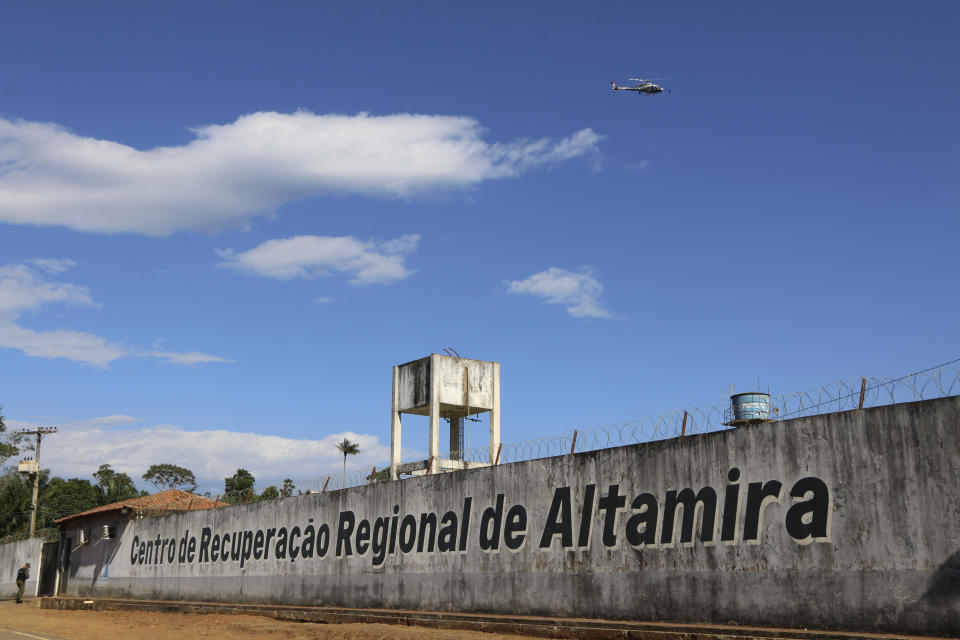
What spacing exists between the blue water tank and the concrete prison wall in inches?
24.6

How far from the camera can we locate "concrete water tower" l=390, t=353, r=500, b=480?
84.7ft

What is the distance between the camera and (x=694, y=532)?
1494 cm

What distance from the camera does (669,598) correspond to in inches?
593

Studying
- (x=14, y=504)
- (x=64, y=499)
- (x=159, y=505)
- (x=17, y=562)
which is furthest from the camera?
(x=64, y=499)

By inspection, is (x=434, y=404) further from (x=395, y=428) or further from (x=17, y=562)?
(x=17, y=562)

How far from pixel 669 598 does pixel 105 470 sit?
105515 millimetres

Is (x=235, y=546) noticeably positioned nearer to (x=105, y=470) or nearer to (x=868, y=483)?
(x=868, y=483)

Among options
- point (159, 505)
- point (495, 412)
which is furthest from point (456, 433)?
point (159, 505)

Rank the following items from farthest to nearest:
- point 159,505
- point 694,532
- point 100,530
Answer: point 100,530
point 159,505
point 694,532

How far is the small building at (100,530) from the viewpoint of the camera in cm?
3725

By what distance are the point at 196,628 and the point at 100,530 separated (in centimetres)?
1802

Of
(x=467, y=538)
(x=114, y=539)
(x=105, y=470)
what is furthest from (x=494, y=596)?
(x=105, y=470)

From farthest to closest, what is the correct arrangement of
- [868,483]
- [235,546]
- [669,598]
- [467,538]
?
[235,546] → [467,538] → [669,598] → [868,483]

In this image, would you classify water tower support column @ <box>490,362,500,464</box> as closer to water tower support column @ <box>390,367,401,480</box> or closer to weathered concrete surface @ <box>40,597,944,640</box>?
water tower support column @ <box>390,367,401,480</box>
